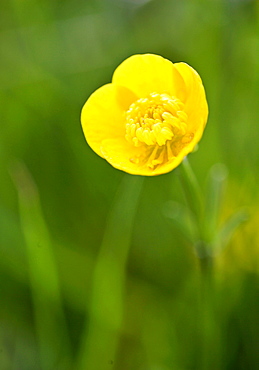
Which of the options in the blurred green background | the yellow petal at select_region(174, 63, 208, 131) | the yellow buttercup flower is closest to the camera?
the yellow petal at select_region(174, 63, 208, 131)

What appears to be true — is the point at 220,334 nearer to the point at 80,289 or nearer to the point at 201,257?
the point at 201,257

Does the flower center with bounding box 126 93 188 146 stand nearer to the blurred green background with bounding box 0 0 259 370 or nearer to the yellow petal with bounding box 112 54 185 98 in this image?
the yellow petal with bounding box 112 54 185 98

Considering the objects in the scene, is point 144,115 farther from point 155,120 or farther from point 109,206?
point 109,206

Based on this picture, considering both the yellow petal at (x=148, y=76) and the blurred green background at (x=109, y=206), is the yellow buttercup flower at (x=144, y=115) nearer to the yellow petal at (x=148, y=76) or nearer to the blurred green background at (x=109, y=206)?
the yellow petal at (x=148, y=76)

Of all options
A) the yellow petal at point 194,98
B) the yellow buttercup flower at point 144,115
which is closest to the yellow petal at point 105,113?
the yellow buttercup flower at point 144,115

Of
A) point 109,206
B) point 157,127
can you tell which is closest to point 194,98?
point 157,127

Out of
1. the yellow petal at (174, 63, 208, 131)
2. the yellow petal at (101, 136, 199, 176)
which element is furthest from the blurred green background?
the yellow petal at (174, 63, 208, 131)
